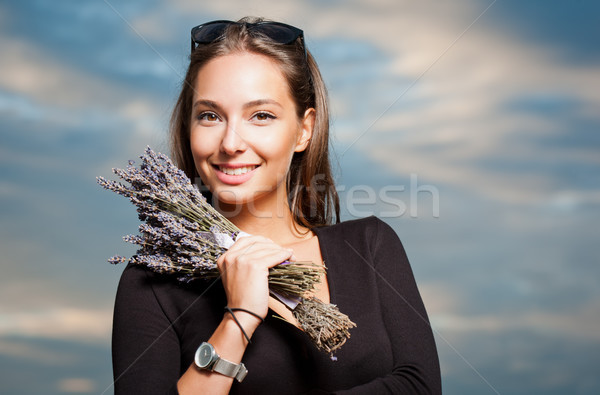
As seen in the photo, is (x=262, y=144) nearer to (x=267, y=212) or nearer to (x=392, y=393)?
(x=267, y=212)

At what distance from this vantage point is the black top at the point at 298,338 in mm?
2254

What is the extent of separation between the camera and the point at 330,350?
7.25 ft

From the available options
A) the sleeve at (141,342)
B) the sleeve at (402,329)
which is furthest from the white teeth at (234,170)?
the sleeve at (402,329)

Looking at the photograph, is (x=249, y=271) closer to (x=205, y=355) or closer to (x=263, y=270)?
(x=263, y=270)

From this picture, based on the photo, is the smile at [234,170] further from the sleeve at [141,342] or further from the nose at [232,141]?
the sleeve at [141,342]

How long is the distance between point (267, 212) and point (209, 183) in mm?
307

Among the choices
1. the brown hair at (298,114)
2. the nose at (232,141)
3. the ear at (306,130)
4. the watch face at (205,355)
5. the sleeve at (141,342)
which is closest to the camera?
the watch face at (205,355)

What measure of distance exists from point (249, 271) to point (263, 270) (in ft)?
0.16

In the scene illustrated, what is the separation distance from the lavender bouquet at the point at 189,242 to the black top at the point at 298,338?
87 millimetres

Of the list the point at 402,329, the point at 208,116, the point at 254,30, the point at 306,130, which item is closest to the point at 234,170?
the point at 208,116

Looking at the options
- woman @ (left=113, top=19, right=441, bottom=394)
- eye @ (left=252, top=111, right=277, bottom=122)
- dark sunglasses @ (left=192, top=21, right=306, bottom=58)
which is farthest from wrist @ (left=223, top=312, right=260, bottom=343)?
dark sunglasses @ (left=192, top=21, right=306, bottom=58)

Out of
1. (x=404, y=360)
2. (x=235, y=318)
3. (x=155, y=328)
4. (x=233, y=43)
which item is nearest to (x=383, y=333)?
(x=404, y=360)

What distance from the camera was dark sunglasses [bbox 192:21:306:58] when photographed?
275cm

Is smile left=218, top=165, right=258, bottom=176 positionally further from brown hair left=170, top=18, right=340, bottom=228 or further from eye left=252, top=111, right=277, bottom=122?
brown hair left=170, top=18, right=340, bottom=228
